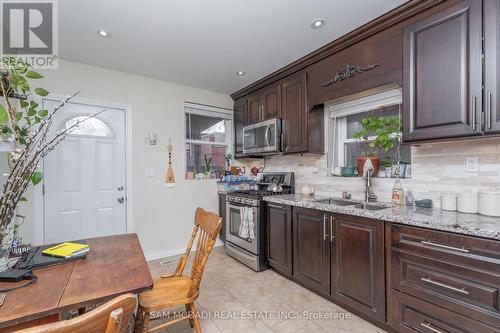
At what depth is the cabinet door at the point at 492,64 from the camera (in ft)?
4.94

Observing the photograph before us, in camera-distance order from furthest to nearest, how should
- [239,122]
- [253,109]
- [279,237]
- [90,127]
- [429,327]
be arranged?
[239,122], [253,109], [90,127], [279,237], [429,327]

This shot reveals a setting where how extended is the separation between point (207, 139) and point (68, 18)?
90.5 inches

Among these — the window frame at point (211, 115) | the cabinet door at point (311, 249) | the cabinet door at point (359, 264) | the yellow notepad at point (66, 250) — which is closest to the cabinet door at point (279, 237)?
the cabinet door at point (311, 249)

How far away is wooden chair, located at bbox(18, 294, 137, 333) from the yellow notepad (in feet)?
3.04

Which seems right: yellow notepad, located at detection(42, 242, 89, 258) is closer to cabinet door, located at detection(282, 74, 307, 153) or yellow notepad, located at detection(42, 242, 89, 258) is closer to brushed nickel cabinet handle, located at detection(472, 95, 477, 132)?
cabinet door, located at detection(282, 74, 307, 153)

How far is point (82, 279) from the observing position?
44.4 inches

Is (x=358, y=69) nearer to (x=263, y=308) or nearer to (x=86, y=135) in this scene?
(x=263, y=308)

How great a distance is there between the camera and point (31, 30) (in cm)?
216

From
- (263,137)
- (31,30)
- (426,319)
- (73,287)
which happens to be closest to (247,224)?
(263,137)

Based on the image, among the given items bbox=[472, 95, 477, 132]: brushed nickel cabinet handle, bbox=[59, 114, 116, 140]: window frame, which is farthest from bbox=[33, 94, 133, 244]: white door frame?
bbox=[472, 95, 477, 132]: brushed nickel cabinet handle

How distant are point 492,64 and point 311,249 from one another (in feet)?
6.35

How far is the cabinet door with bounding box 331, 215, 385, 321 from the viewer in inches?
72.3

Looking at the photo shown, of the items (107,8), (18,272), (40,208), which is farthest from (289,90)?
(40,208)

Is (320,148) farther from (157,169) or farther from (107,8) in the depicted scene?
(107,8)
